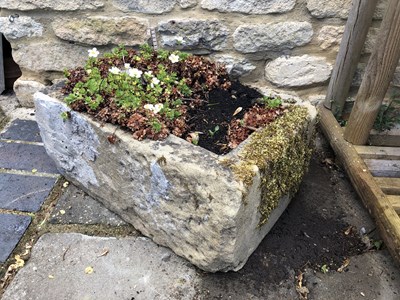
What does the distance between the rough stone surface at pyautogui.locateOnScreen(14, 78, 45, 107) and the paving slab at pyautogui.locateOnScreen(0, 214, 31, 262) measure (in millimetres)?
1070

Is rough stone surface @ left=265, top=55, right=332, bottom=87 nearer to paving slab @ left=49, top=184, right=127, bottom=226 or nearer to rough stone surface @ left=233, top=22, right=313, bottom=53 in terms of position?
rough stone surface @ left=233, top=22, right=313, bottom=53

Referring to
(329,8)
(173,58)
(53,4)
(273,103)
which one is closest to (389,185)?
(273,103)

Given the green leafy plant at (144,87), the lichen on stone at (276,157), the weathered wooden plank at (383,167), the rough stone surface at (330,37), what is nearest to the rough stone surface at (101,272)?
the lichen on stone at (276,157)

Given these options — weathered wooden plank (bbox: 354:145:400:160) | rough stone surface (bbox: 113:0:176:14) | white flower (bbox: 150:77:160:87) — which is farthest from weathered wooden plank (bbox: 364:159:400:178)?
rough stone surface (bbox: 113:0:176:14)

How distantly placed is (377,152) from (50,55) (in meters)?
2.11

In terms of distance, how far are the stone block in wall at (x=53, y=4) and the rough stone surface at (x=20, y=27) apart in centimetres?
8

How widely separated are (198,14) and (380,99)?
1146mm

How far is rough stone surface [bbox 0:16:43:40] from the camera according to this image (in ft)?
8.38

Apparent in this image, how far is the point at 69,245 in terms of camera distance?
1.93 metres

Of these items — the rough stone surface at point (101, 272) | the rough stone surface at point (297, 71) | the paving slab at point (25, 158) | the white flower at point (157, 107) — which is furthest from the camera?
the rough stone surface at point (297, 71)

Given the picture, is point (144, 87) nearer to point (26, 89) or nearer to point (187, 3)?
point (187, 3)

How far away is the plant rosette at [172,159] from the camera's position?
1.60 meters

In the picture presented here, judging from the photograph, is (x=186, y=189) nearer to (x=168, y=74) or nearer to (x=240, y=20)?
(x=168, y=74)

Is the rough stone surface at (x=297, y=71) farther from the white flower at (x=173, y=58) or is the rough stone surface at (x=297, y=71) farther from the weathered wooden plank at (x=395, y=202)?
the weathered wooden plank at (x=395, y=202)
